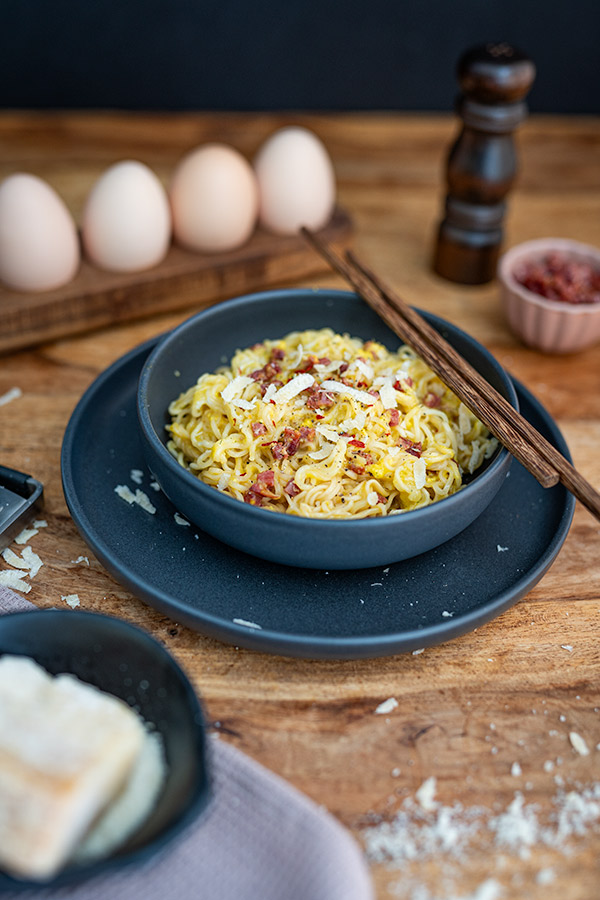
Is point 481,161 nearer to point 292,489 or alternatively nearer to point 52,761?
point 292,489

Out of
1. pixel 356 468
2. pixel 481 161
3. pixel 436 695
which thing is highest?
pixel 481 161

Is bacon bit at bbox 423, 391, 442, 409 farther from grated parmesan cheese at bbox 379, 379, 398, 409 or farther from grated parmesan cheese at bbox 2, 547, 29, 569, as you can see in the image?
grated parmesan cheese at bbox 2, 547, 29, 569

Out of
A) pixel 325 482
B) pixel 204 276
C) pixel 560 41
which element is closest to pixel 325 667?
pixel 325 482

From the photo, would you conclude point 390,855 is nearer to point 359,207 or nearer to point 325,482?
point 325,482

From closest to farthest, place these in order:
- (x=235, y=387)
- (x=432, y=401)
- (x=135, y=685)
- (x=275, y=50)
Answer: (x=135, y=685) → (x=235, y=387) → (x=432, y=401) → (x=275, y=50)

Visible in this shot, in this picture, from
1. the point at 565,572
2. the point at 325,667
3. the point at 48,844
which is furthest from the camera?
the point at 565,572

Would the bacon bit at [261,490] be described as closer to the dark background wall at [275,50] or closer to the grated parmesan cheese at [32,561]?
the grated parmesan cheese at [32,561]

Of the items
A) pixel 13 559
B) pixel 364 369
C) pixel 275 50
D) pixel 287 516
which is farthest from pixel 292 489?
pixel 275 50
